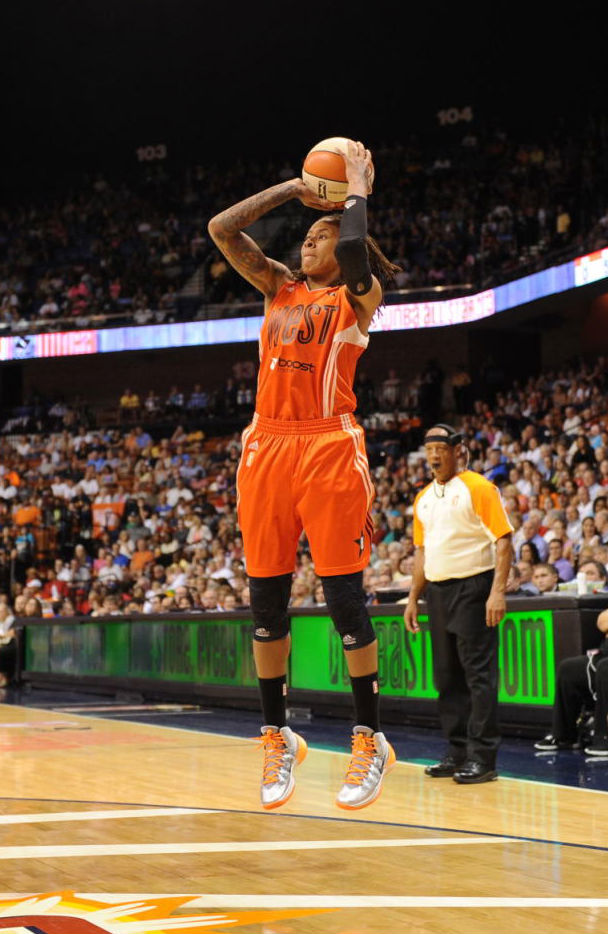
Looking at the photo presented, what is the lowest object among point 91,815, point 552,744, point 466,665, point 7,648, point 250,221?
point 7,648

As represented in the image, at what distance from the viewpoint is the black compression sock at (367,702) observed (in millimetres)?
4449

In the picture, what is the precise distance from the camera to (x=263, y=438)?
4406 millimetres

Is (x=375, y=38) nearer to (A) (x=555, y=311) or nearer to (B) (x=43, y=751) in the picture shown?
(A) (x=555, y=311)

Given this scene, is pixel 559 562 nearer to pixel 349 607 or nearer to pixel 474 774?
pixel 474 774

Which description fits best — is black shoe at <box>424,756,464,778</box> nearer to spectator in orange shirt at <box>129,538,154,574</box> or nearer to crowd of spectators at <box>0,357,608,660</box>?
crowd of spectators at <box>0,357,608,660</box>

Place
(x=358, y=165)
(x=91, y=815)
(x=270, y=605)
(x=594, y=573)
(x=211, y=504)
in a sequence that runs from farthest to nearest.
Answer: (x=211, y=504) < (x=594, y=573) < (x=91, y=815) < (x=270, y=605) < (x=358, y=165)

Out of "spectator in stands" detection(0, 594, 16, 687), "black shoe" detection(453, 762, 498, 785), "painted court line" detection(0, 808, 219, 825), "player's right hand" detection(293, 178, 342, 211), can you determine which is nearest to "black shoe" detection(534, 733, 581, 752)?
"black shoe" detection(453, 762, 498, 785)

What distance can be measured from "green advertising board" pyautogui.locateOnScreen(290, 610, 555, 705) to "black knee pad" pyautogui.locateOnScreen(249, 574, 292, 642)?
465 cm

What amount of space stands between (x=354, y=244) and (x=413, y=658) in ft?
21.4

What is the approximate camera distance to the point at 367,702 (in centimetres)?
445

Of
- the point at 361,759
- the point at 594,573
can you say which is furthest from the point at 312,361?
the point at 594,573

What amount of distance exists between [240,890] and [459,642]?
3512 mm

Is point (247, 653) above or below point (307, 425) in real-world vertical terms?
below

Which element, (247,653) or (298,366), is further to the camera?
(247,653)
